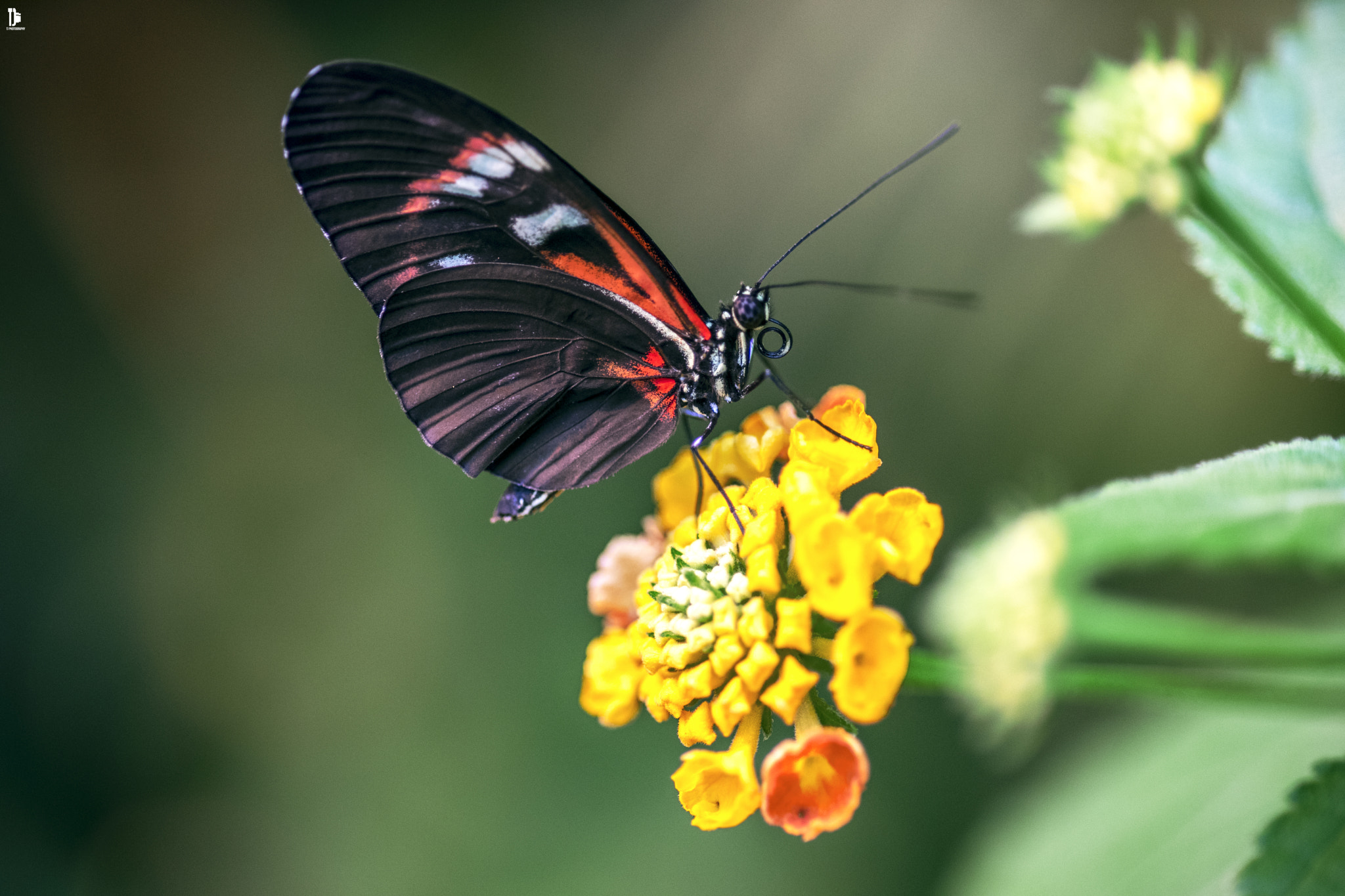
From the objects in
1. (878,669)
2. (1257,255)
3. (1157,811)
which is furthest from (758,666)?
(1157,811)

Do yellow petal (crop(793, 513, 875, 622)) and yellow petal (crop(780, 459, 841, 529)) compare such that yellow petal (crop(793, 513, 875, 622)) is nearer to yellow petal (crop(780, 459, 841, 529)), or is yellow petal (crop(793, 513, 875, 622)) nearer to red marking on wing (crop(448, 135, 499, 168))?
yellow petal (crop(780, 459, 841, 529))

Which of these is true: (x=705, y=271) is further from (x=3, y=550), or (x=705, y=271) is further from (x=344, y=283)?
(x=3, y=550)

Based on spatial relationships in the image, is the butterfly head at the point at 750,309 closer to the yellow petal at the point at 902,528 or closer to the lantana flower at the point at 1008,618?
the yellow petal at the point at 902,528

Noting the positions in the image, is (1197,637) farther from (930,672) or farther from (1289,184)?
(1289,184)

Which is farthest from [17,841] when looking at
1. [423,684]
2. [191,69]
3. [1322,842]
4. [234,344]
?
[1322,842]

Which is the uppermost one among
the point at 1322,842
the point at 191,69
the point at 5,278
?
the point at 191,69

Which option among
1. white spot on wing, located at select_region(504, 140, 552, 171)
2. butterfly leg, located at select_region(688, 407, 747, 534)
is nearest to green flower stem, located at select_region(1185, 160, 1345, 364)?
butterfly leg, located at select_region(688, 407, 747, 534)
